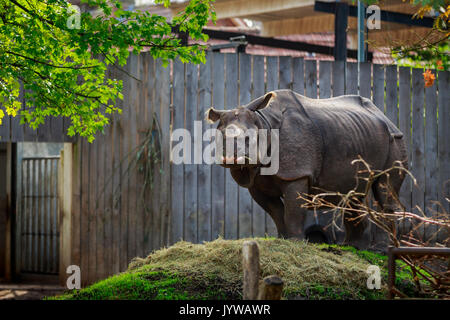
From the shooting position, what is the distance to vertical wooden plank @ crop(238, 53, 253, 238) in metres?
7.66

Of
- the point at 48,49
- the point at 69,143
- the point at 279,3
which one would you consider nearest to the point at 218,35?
the point at 279,3

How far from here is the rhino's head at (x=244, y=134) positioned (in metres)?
5.20

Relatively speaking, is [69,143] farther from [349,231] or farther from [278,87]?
[349,231]

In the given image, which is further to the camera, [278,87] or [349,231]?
[278,87]

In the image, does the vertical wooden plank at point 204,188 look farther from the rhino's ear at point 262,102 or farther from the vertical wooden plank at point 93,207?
the rhino's ear at point 262,102

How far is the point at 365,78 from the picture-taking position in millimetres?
8109

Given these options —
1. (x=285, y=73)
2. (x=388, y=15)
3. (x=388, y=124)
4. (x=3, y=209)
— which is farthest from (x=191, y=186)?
(x=388, y=15)

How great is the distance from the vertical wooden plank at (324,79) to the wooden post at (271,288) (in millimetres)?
4977

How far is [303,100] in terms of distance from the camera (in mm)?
6164

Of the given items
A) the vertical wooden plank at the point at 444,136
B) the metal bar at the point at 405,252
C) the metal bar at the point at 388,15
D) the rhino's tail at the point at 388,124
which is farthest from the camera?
the metal bar at the point at 388,15

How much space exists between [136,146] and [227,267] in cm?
302

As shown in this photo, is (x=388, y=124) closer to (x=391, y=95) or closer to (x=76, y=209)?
(x=391, y=95)

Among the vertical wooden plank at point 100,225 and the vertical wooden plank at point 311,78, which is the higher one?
the vertical wooden plank at point 311,78

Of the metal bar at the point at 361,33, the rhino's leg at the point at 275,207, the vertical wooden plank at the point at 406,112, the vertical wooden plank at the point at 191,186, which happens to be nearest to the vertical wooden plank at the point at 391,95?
the vertical wooden plank at the point at 406,112
